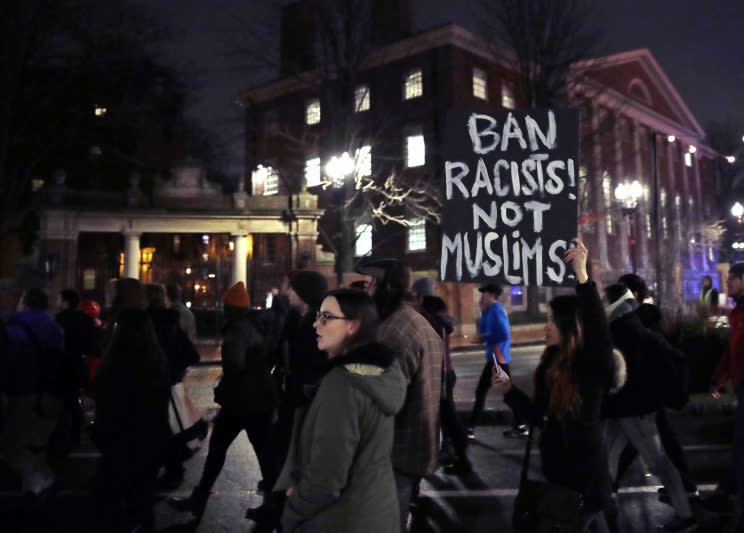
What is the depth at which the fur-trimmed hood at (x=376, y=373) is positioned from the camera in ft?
8.30

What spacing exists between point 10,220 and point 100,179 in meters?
6.87

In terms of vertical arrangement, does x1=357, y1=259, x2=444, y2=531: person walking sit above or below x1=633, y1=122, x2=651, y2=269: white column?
below

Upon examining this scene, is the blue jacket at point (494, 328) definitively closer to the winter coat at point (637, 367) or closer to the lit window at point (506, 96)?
the winter coat at point (637, 367)

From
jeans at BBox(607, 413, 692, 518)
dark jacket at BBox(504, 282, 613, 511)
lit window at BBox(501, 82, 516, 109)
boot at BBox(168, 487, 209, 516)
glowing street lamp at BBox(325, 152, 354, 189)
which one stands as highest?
lit window at BBox(501, 82, 516, 109)

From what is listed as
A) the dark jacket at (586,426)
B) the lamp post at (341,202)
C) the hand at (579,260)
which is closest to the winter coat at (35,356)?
the dark jacket at (586,426)

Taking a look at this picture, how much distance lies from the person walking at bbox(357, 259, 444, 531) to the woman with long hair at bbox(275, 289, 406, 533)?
876mm

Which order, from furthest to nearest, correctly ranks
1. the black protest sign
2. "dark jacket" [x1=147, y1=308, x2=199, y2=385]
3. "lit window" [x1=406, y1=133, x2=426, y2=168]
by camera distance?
"lit window" [x1=406, y1=133, x2=426, y2=168] → "dark jacket" [x1=147, y1=308, x2=199, y2=385] → the black protest sign

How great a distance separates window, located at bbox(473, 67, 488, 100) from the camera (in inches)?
1309

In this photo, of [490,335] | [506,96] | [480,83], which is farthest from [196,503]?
[506,96]

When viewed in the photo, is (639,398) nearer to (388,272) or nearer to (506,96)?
(388,272)

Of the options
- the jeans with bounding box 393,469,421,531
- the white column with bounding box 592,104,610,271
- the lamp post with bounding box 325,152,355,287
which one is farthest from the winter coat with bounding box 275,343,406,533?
the white column with bounding box 592,104,610,271

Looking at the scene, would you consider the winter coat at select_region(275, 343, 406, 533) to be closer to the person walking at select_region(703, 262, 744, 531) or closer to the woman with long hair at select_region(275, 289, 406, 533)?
the woman with long hair at select_region(275, 289, 406, 533)

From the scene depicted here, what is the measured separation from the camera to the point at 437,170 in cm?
3108

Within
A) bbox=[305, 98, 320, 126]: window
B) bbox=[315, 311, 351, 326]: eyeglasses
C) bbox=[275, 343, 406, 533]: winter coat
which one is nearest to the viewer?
bbox=[275, 343, 406, 533]: winter coat
